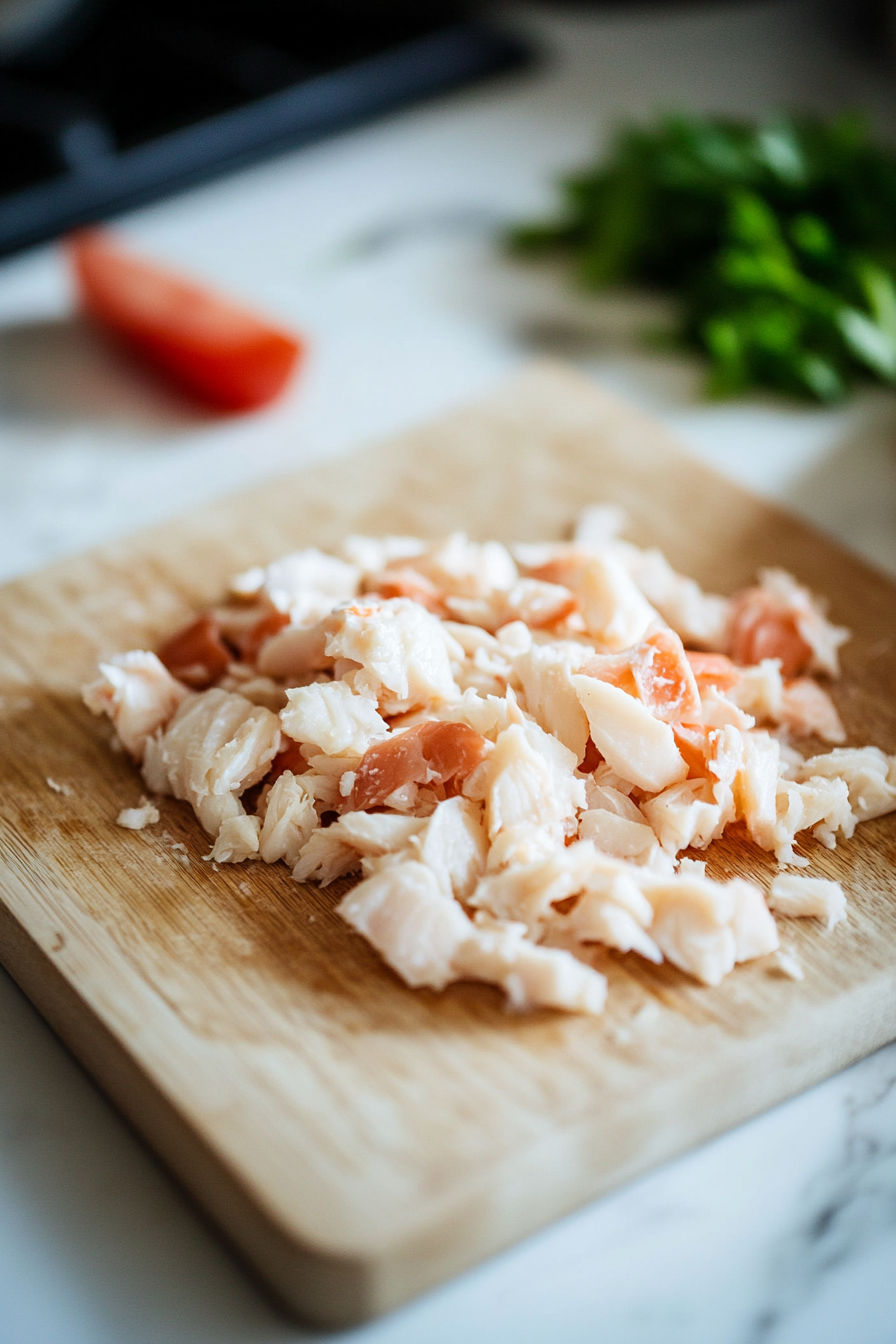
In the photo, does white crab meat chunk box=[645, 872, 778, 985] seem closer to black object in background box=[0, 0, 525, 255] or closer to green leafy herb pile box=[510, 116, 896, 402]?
green leafy herb pile box=[510, 116, 896, 402]

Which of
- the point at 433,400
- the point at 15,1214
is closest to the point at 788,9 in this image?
the point at 433,400

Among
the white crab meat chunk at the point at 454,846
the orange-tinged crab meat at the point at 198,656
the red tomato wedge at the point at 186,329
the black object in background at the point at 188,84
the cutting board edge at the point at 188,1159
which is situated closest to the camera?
the cutting board edge at the point at 188,1159

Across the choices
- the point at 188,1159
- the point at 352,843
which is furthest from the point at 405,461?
the point at 188,1159

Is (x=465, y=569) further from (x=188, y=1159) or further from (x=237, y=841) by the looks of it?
(x=188, y=1159)

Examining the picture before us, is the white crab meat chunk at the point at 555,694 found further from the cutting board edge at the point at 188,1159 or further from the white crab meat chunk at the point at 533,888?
the cutting board edge at the point at 188,1159

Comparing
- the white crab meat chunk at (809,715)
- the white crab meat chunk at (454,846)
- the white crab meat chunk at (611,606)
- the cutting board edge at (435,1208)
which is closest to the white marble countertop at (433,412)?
the cutting board edge at (435,1208)

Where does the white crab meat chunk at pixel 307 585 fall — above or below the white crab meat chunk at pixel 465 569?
below

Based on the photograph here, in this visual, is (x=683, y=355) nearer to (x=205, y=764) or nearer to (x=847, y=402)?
(x=847, y=402)
